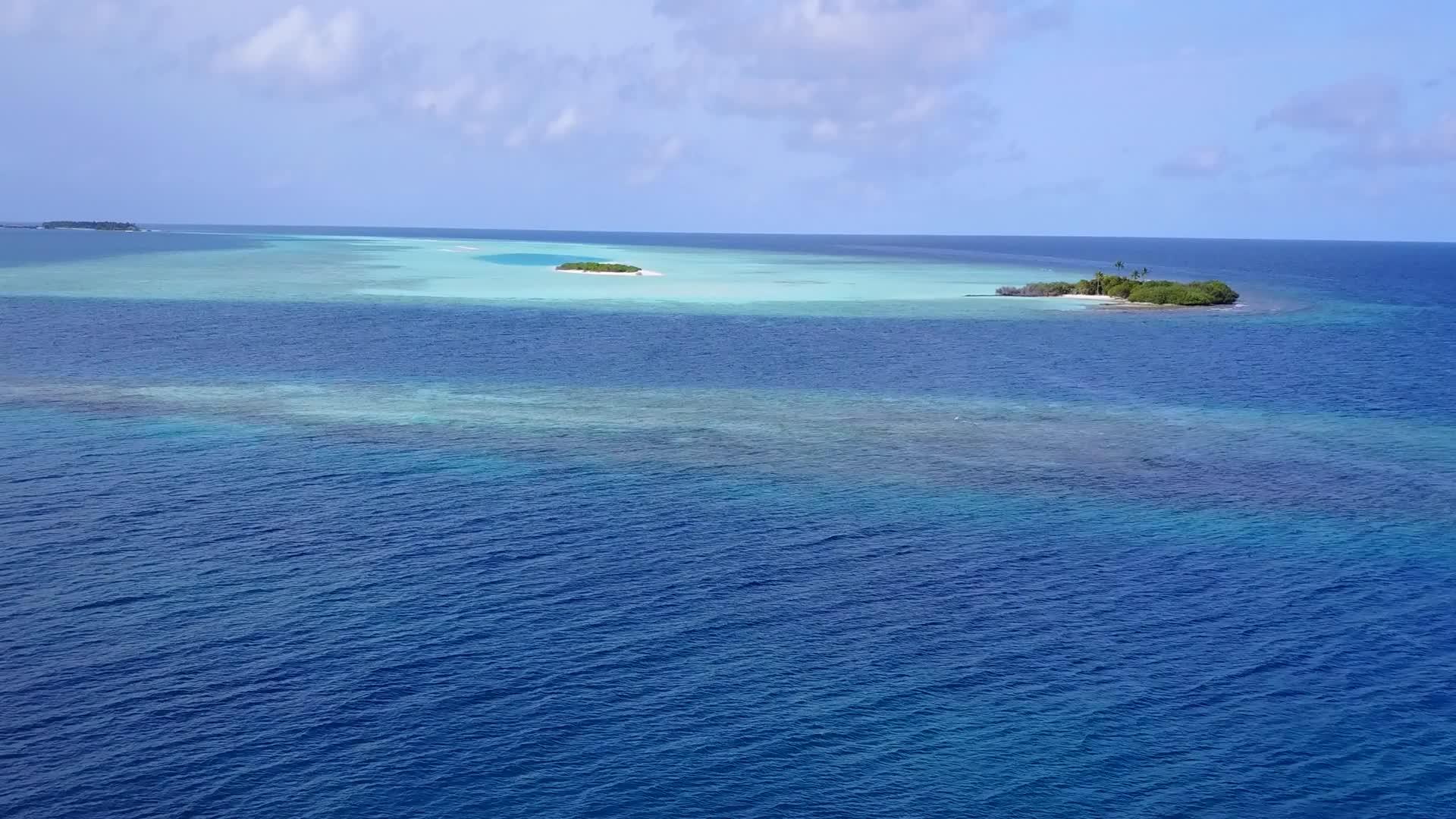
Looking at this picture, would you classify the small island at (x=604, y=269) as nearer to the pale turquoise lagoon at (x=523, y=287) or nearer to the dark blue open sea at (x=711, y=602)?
the pale turquoise lagoon at (x=523, y=287)

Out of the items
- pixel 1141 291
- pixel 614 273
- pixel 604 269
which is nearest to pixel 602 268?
pixel 604 269

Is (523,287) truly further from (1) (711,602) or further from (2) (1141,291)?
(1) (711,602)

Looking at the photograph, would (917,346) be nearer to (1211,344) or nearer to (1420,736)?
(1211,344)

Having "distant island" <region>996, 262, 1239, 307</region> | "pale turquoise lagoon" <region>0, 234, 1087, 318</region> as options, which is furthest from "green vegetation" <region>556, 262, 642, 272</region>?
"distant island" <region>996, 262, 1239, 307</region>

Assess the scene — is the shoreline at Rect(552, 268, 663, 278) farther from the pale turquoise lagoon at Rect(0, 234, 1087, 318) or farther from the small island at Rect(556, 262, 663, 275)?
the pale turquoise lagoon at Rect(0, 234, 1087, 318)

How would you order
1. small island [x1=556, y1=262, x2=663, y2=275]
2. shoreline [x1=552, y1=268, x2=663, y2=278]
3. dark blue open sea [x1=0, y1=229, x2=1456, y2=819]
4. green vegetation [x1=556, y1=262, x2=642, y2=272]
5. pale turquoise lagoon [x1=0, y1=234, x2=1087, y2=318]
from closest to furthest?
dark blue open sea [x1=0, y1=229, x2=1456, y2=819] → pale turquoise lagoon [x1=0, y1=234, x2=1087, y2=318] → shoreline [x1=552, y1=268, x2=663, y2=278] → small island [x1=556, y1=262, x2=663, y2=275] → green vegetation [x1=556, y1=262, x2=642, y2=272]
